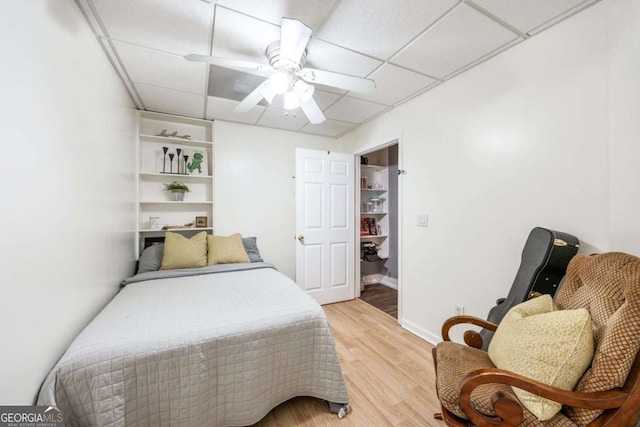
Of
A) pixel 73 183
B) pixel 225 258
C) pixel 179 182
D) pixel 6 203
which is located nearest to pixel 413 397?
pixel 225 258

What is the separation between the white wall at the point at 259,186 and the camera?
3.14 metres

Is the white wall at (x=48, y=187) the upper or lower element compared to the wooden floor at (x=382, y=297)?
upper

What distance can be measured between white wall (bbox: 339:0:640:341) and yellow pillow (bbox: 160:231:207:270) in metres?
2.25

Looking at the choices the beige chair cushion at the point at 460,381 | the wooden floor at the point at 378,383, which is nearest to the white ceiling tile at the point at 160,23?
the beige chair cushion at the point at 460,381

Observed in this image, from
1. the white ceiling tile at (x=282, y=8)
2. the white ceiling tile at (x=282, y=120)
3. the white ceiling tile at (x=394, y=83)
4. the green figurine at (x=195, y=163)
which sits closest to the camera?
the white ceiling tile at (x=282, y=8)

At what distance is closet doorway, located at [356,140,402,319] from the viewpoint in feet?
13.3

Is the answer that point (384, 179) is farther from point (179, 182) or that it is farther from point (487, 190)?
point (179, 182)

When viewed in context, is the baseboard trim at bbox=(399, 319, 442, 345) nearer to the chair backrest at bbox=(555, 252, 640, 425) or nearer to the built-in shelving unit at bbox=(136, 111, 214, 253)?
the chair backrest at bbox=(555, 252, 640, 425)

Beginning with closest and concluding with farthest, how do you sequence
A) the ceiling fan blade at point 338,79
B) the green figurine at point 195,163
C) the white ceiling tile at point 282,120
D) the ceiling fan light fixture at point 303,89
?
the ceiling fan blade at point 338,79 < the ceiling fan light fixture at point 303,89 < the white ceiling tile at point 282,120 < the green figurine at point 195,163

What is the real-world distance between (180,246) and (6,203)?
1.78 meters

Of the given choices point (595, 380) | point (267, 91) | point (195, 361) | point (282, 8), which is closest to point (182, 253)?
point (195, 361)

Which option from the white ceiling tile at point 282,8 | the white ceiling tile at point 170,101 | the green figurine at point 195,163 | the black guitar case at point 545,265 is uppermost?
the white ceiling tile at point 170,101

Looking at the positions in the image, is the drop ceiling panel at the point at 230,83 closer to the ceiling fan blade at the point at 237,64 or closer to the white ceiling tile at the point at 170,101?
the white ceiling tile at the point at 170,101

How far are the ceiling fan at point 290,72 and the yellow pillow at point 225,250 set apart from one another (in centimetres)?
162
